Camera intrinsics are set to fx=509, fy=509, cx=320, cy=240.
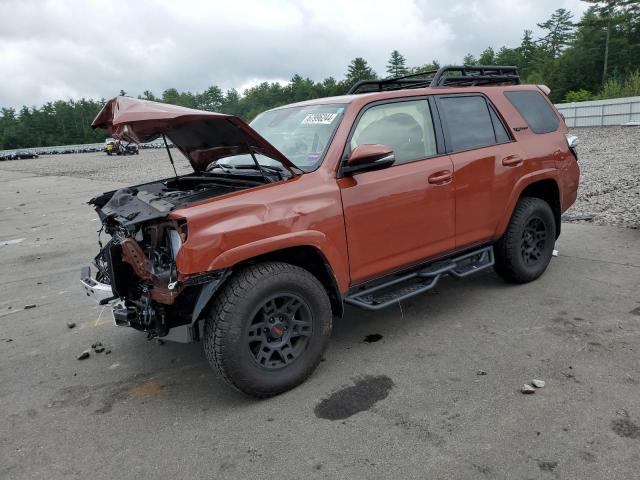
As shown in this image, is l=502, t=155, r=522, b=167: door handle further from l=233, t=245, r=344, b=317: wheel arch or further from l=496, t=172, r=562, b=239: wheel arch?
l=233, t=245, r=344, b=317: wheel arch

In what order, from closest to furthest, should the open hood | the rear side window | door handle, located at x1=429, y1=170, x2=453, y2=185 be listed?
the open hood < door handle, located at x1=429, y1=170, x2=453, y2=185 < the rear side window

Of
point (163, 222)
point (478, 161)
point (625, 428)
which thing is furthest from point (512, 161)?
point (163, 222)

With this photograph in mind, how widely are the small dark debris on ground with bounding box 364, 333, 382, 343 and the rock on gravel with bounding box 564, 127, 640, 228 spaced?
15.6ft

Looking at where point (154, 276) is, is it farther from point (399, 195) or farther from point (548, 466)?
point (548, 466)

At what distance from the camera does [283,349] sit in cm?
335

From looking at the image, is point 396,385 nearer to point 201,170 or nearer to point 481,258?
point 481,258

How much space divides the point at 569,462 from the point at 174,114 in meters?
2.87

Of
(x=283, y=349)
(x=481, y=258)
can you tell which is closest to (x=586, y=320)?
(x=481, y=258)

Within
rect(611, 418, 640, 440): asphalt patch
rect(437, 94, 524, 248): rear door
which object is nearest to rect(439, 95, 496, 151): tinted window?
rect(437, 94, 524, 248): rear door

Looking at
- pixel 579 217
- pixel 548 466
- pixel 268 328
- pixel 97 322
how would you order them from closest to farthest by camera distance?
pixel 548 466
pixel 268 328
pixel 97 322
pixel 579 217

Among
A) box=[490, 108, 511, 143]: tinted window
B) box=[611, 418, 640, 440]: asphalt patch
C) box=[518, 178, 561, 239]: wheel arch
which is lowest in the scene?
box=[611, 418, 640, 440]: asphalt patch

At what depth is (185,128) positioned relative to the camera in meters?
3.49

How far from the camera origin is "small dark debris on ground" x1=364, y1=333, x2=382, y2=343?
405 cm

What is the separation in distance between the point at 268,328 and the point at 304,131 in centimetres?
160
